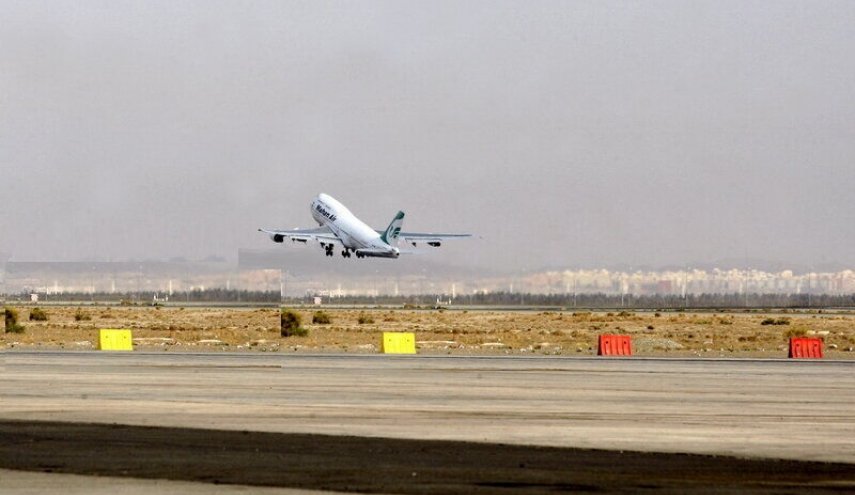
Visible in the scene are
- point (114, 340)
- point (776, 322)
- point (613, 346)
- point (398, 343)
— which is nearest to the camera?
point (613, 346)

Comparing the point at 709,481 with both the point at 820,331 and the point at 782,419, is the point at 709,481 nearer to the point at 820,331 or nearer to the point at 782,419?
the point at 782,419

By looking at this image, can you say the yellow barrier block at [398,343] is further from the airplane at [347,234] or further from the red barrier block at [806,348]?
the airplane at [347,234]

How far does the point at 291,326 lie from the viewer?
125 meters

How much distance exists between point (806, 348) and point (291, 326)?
46.3 metres

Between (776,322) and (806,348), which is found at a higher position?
(776,322)

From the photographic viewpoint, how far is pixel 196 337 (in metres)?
118

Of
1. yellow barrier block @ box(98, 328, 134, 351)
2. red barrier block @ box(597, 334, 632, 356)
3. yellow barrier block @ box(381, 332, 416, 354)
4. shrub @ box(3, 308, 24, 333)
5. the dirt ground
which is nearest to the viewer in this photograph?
red barrier block @ box(597, 334, 632, 356)

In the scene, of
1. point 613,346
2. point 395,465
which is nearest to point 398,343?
point 613,346

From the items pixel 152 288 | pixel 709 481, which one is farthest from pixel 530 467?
pixel 152 288

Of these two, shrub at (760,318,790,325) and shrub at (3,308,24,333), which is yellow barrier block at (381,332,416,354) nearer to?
shrub at (3,308,24,333)

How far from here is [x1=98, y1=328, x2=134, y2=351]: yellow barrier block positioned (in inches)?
3671

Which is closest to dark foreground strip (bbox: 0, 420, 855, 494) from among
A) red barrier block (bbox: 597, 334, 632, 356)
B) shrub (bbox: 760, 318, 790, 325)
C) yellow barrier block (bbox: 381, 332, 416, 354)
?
red barrier block (bbox: 597, 334, 632, 356)

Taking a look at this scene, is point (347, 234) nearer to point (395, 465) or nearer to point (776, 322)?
point (776, 322)

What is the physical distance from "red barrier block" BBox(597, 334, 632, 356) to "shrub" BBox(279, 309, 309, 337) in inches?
1409
